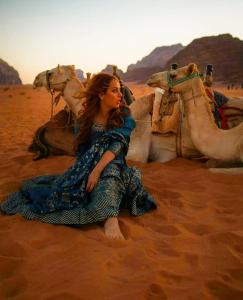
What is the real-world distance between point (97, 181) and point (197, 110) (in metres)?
2.35

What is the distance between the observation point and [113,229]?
3.21 meters

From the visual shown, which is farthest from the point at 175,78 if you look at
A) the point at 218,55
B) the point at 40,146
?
the point at 218,55

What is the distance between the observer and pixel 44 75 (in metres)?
7.09

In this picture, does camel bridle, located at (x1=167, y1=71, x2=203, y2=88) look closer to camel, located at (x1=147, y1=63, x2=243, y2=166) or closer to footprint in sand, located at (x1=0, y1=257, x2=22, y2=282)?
camel, located at (x1=147, y1=63, x2=243, y2=166)

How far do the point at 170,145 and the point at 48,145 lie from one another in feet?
7.08

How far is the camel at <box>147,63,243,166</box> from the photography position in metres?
5.19

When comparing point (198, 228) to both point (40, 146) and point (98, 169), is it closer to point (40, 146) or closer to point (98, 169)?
point (98, 169)

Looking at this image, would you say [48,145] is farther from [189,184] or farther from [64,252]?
[64,252]

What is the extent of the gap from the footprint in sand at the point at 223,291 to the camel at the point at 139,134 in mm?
3548

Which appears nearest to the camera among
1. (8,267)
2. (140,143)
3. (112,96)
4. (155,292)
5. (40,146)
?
(155,292)

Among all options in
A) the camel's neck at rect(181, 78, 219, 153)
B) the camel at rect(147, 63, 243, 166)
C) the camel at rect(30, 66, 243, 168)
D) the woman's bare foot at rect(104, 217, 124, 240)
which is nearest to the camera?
the woman's bare foot at rect(104, 217, 124, 240)

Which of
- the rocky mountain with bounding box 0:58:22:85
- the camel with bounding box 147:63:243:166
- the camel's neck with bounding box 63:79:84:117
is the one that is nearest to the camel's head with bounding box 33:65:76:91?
the camel's neck with bounding box 63:79:84:117

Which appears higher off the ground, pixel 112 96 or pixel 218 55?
pixel 218 55

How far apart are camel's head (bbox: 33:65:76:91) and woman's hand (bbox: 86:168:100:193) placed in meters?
3.79
